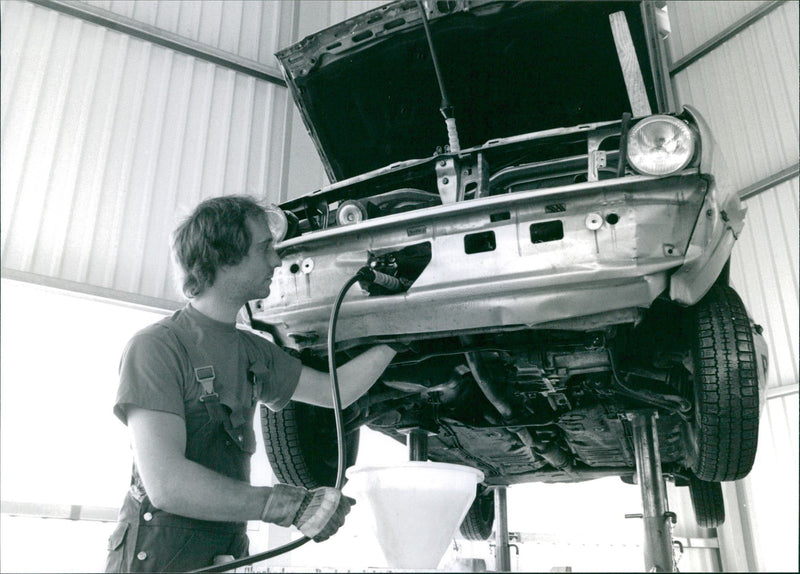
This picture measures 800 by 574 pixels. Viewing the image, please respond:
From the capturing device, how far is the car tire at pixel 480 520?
4.12 meters

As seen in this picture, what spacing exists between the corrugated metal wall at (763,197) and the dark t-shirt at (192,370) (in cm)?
472

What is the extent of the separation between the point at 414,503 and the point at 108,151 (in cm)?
471

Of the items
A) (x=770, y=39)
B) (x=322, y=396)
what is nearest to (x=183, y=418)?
(x=322, y=396)

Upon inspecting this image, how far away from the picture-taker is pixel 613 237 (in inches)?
71.1

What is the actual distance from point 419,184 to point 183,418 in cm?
132

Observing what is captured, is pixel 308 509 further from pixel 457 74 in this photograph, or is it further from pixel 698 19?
pixel 698 19

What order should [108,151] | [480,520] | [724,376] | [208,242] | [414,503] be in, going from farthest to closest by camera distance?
1. [108,151]
2. [480,520]
3. [724,376]
4. [208,242]
5. [414,503]

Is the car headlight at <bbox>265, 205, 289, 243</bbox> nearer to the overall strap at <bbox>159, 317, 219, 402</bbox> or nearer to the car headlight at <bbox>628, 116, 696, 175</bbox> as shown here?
the overall strap at <bbox>159, 317, 219, 402</bbox>

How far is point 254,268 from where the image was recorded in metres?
1.90

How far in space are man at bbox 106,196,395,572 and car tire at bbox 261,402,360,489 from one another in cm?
46

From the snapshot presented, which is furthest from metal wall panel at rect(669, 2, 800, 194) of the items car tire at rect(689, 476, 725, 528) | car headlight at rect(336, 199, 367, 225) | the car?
car headlight at rect(336, 199, 367, 225)

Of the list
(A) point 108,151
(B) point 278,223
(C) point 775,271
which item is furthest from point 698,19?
(B) point 278,223

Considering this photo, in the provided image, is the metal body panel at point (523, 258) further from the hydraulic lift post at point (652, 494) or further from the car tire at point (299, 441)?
the hydraulic lift post at point (652, 494)

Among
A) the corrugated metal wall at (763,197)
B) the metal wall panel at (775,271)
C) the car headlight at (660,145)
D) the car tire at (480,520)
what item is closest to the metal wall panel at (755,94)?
the corrugated metal wall at (763,197)
